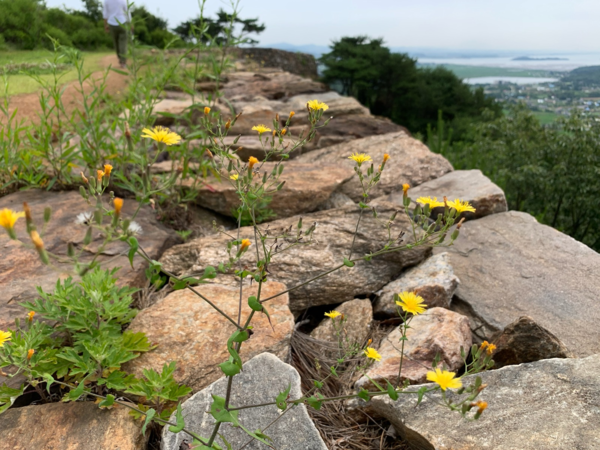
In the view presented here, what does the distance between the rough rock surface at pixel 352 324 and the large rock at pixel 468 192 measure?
145cm

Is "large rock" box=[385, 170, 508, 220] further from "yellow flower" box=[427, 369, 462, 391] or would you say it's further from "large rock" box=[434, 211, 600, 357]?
"yellow flower" box=[427, 369, 462, 391]

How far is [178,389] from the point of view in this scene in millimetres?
1959

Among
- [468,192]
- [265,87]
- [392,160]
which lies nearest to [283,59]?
[265,87]

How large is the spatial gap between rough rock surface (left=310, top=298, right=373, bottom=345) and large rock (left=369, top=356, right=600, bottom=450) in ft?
1.95

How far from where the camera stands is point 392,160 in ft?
15.8

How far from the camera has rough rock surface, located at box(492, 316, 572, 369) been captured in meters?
2.40

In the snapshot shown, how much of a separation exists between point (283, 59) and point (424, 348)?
16.3 meters

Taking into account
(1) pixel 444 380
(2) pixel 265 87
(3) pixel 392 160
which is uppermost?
(2) pixel 265 87

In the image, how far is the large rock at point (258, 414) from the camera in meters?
1.84

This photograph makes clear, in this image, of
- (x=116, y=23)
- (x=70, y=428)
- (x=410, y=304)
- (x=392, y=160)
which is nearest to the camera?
(x=410, y=304)

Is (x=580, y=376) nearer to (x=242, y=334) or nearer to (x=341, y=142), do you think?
(x=242, y=334)

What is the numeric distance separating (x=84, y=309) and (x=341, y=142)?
4.43 m

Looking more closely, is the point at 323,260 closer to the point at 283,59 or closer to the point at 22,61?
the point at 22,61

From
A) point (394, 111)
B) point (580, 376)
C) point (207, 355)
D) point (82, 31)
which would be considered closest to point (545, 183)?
point (580, 376)
